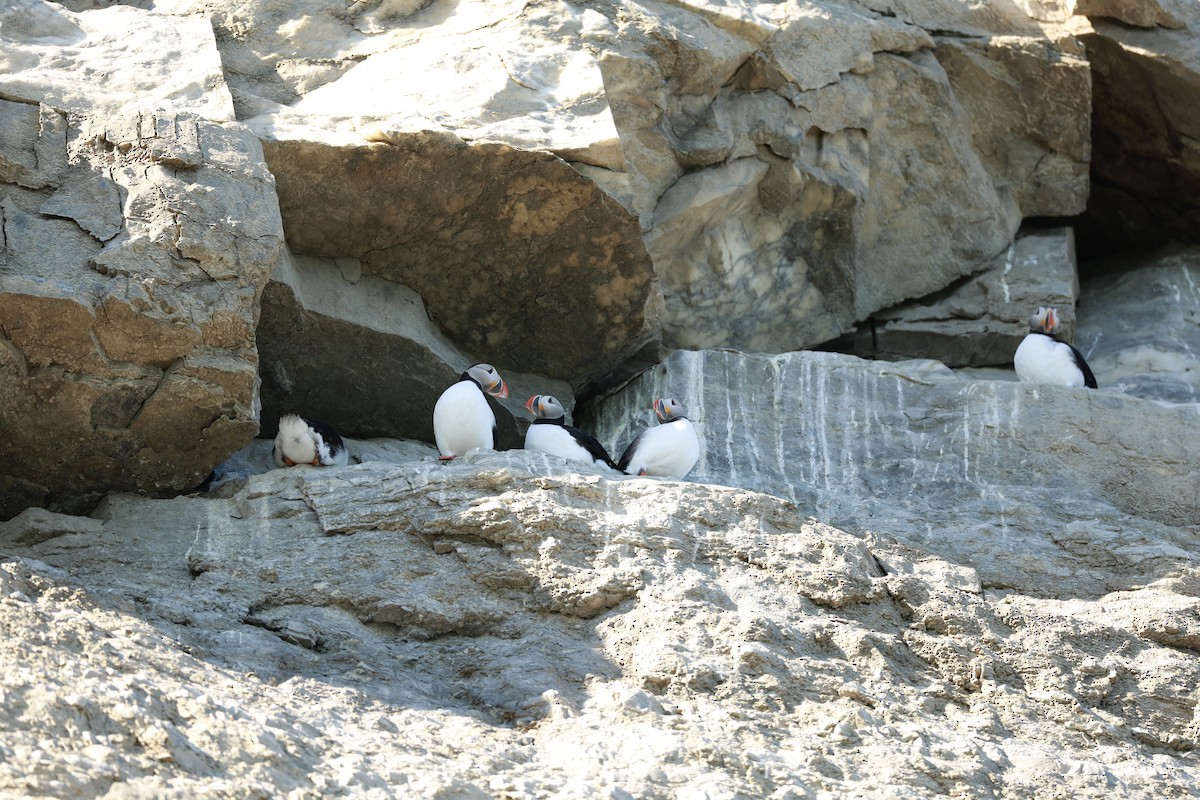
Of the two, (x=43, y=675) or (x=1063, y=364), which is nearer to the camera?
(x=43, y=675)

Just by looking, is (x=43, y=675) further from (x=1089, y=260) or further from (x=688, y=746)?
(x=1089, y=260)

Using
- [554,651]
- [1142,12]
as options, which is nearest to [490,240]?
[554,651]

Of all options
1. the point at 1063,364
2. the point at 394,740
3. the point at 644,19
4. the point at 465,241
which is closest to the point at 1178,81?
the point at 1063,364

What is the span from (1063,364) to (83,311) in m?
5.85

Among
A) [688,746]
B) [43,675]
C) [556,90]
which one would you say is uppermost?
[556,90]

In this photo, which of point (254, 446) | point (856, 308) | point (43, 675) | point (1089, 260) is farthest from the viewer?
point (1089, 260)

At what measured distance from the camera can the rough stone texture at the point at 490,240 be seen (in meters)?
7.74

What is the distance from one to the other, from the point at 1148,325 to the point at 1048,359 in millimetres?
1751

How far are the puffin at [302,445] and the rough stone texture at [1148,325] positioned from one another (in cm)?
529

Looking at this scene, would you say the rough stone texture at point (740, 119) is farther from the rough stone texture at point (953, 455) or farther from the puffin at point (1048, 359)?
the puffin at point (1048, 359)

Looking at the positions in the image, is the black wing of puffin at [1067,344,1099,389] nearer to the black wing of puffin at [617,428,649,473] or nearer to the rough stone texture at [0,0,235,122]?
the black wing of puffin at [617,428,649,473]

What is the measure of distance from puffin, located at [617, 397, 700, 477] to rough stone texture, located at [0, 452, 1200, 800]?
3.56ft

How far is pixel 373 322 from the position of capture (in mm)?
8078

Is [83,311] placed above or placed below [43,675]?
above
